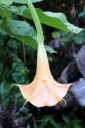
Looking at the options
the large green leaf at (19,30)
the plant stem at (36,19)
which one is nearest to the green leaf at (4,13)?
the large green leaf at (19,30)

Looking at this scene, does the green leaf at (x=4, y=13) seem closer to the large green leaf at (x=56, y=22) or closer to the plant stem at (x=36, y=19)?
the large green leaf at (x=56, y=22)

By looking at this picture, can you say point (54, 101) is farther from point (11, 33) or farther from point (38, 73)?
point (11, 33)

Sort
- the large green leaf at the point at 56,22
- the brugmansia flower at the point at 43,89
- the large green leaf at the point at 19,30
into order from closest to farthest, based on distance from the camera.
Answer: the brugmansia flower at the point at 43,89, the large green leaf at the point at 56,22, the large green leaf at the point at 19,30

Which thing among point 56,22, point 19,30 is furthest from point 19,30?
point 56,22

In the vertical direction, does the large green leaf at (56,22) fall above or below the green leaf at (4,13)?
above

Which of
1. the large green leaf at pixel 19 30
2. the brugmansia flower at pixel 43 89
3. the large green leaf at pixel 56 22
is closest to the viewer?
the brugmansia flower at pixel 43 89

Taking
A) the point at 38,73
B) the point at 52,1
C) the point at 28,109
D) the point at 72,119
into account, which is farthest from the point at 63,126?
the point at 38,73

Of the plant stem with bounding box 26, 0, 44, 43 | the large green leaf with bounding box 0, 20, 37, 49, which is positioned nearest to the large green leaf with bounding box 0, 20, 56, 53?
the large green leaf with bounding box 0, 20, 37, 49

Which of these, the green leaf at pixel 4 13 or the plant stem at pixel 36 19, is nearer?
the plant stem at pixel 36 19
